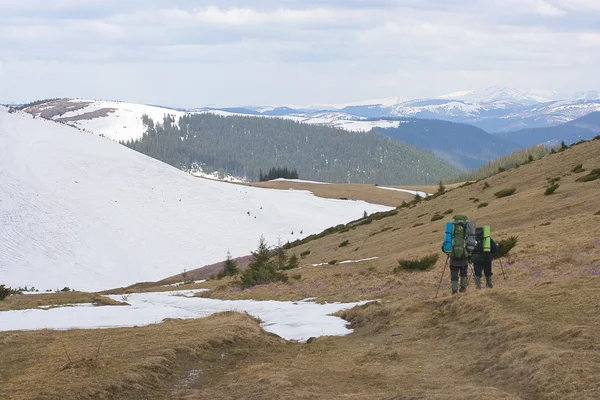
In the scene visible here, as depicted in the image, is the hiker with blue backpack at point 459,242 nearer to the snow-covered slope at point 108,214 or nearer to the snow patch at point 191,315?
the snow patch at point 191,315

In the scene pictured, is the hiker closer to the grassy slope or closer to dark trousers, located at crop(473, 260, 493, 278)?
dark trousers, located at crop(473, 260, 493, 278)

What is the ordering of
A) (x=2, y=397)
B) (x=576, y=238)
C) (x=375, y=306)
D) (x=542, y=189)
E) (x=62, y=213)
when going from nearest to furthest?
(x=2, y=397) < (x=375, y=306) < (x=576, y=238) < (x=542, y=189) < (x=62, y=213)

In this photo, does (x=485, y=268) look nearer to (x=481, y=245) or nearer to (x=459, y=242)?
(x=481, y=245)

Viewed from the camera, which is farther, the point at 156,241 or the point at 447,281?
the point at 156,241

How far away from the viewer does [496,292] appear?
16250 millimetres

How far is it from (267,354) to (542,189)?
28.4 m

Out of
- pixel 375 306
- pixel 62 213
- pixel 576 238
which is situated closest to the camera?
pixel 375 306

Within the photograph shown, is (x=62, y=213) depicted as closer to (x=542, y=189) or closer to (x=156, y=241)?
(x=156, y=241)

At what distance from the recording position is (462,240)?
18297 millimetres

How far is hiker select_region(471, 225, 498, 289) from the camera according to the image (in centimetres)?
1872

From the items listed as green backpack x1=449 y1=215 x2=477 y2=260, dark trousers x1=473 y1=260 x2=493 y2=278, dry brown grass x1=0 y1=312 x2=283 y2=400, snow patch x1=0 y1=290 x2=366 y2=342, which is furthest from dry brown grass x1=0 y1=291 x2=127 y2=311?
dark trousers x1=473 y1=260 x2=493 y2=278

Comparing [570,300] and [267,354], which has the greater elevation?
[570,300]

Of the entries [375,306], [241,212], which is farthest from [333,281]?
[241,212]

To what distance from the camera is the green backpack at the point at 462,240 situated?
18250mm
